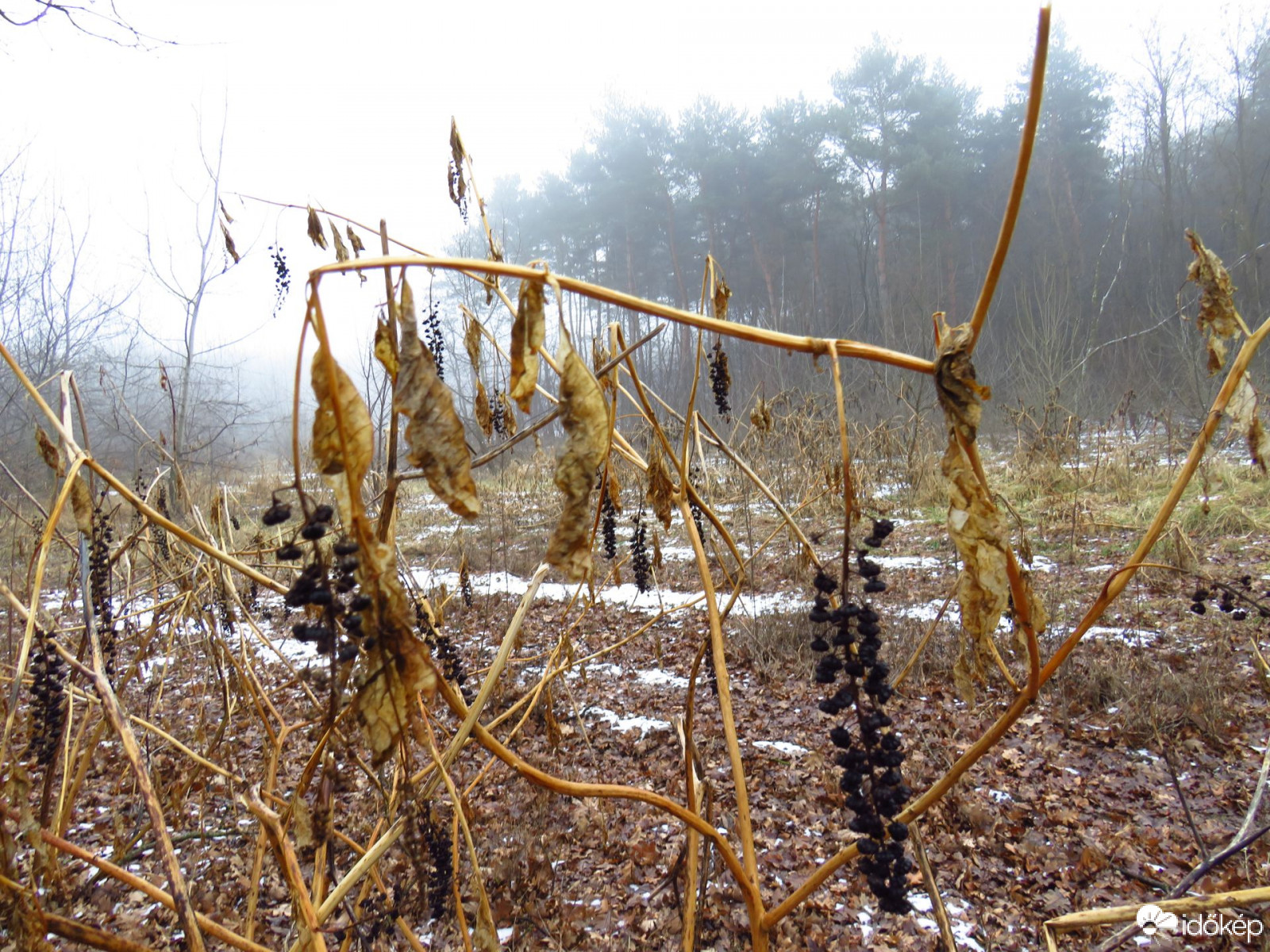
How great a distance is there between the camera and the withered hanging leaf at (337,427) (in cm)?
57

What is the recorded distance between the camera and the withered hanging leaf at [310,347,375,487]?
57cm

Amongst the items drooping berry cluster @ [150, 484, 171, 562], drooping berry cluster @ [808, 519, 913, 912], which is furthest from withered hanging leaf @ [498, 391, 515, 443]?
drooping berry cluster @ [150, 484, 171, 562]

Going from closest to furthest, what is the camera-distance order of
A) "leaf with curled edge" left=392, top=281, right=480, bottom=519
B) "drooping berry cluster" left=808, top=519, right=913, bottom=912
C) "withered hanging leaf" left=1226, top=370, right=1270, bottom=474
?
"leaf with curled edge" left=392, top=281, right=480, bottom=519, "drooping berry cluster" left=808, top=519, right=913, bottom=912, "withered hanging leaf" left=1226, top=370, right=1270, bottom=474

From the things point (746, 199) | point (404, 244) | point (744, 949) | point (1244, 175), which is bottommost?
point (744, 949)

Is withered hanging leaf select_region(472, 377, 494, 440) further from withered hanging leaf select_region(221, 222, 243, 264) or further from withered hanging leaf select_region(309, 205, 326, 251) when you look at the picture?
withered hanging leaf select_region(221, 222, 243, 264)

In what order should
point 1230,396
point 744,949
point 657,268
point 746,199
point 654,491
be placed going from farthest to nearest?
point 657,268 → point 746,199 → point 744,949 → point 654,491 → point 1230,396

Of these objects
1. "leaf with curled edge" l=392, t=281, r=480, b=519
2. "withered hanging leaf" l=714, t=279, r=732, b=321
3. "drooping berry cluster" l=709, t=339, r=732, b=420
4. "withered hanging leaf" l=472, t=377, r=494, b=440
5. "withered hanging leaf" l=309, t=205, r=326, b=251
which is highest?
"withered hanging leaf" l=309, t=205, r=326, b=251

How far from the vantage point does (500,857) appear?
2936 millimetres

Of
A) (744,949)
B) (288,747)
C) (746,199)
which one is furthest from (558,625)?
(746,199)

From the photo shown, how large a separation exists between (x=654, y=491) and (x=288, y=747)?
3664 millimetres

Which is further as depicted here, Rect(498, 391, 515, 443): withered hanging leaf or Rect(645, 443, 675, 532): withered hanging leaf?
Rect(498, 391, 515, 443): withered hanging leaf

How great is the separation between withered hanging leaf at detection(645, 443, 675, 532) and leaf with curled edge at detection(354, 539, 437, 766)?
735mm

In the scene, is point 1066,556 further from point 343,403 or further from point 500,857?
point 343,403

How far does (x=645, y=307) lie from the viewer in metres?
0.58
